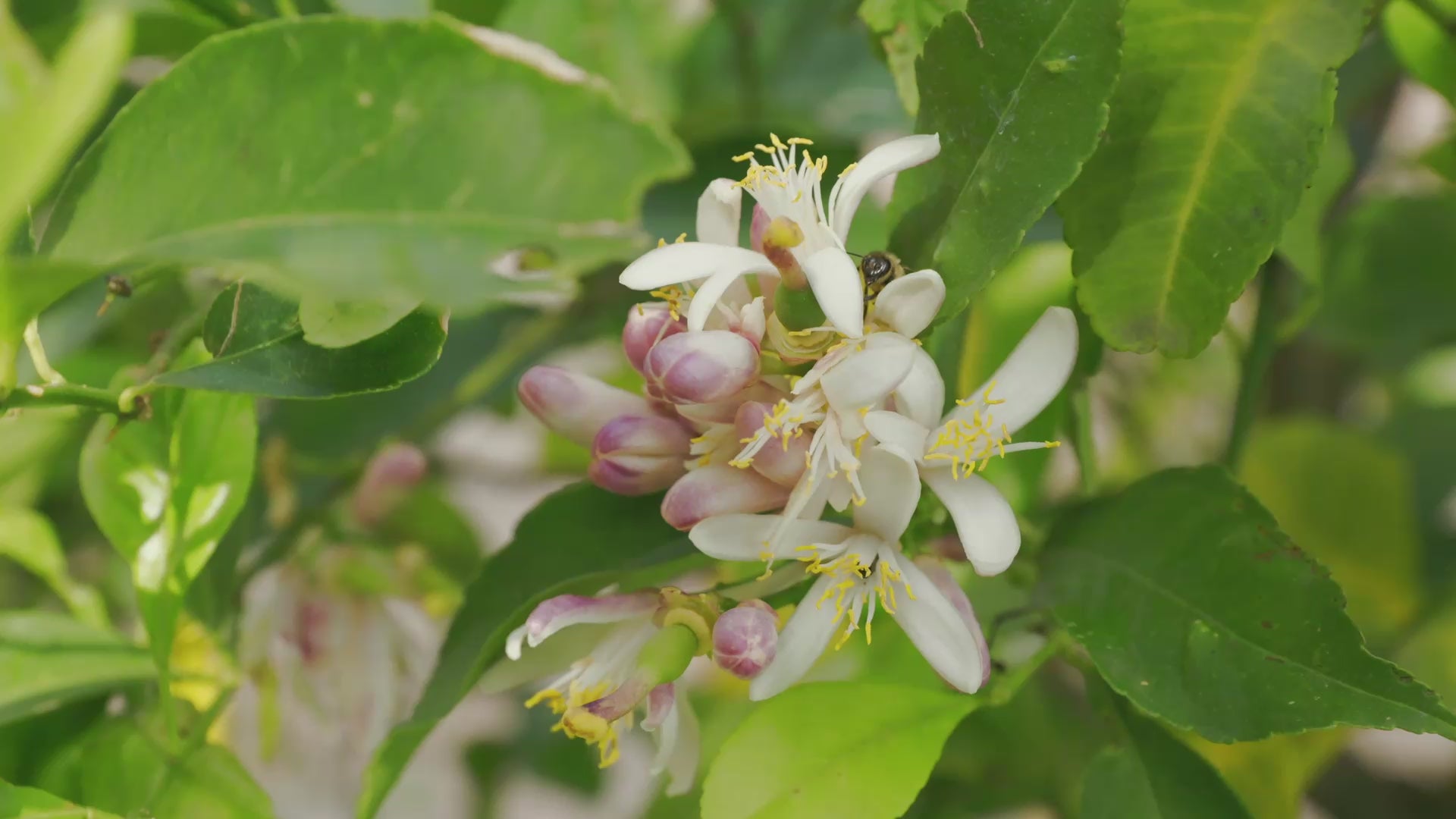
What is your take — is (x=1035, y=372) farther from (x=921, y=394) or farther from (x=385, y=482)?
(x=385, y=482)

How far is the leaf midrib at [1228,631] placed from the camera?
1.09 feet

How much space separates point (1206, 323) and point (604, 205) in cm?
22

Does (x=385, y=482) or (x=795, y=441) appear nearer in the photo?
(x=795, y=441)

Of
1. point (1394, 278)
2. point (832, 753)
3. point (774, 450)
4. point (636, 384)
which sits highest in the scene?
point (774, 450)

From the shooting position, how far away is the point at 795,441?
38 centimetres

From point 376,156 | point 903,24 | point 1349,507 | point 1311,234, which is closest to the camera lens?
point 376,156

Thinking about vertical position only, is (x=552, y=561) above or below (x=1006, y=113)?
below

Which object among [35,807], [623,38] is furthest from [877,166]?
[623,38]

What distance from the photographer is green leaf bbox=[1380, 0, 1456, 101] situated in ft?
1.56

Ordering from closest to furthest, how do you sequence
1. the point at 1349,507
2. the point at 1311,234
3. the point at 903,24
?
the point at 903,24
the point at 1311,234
the point at 1349,507

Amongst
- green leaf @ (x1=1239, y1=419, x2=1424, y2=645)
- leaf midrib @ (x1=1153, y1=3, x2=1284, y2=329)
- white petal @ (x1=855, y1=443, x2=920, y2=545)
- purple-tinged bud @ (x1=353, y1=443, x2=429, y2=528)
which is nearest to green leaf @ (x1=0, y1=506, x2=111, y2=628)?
purple-tinged bud @ (x1=353, y1=443, x2=429, y2=528)

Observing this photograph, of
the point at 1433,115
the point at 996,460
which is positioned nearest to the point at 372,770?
the point at 996,460

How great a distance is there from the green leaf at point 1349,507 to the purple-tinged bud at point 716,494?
0.57 m

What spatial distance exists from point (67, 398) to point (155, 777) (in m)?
0.17
